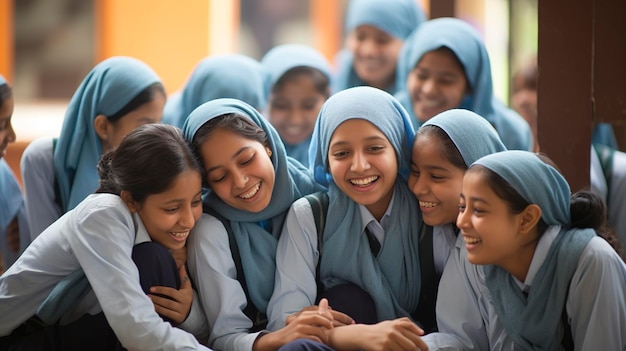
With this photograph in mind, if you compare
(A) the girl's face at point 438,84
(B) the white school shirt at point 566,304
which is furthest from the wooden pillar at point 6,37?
(B) the white school shirt at point 566,304

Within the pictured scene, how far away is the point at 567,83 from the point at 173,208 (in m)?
1.61

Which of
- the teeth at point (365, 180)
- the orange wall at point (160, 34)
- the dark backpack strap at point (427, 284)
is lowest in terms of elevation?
the dark backpack strap at point (427, 284)

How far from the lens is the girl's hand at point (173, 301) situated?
2949 millimetres

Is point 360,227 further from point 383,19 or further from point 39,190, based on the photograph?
point 383,19

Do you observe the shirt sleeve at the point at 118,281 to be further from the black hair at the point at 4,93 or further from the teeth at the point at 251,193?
the black hair at the point at 4,93

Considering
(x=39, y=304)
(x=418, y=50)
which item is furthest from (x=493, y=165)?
(x=418, y=50)

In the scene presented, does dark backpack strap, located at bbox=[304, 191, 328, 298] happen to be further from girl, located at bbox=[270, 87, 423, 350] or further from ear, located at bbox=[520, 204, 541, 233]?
ear, located at bbox=[520, 204, 541, 233]

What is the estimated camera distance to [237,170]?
10.2 ft

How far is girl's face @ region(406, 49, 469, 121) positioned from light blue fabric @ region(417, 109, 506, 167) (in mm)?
1329

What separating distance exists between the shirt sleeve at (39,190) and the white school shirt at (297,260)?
1.14m

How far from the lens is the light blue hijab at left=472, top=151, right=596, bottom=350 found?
8.96 feet

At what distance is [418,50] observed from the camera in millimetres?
4621

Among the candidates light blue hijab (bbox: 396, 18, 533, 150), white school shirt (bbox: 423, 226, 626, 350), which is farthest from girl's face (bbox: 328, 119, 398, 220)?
light blue hijab (bbox: 396, 18, 533, 150)

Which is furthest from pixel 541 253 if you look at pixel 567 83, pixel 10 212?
pixel 10 212
